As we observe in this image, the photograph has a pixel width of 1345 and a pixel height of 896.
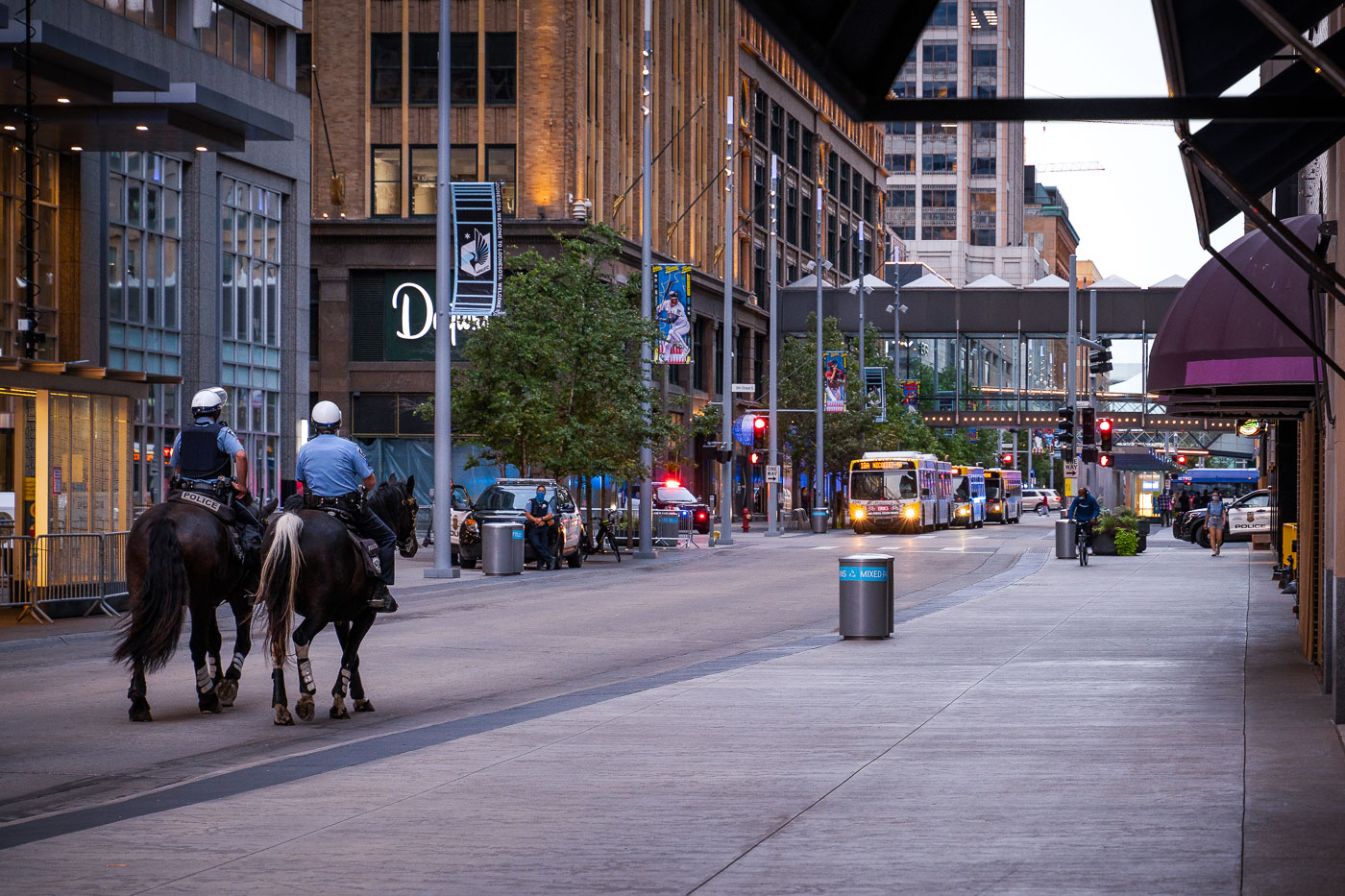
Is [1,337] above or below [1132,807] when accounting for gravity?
above

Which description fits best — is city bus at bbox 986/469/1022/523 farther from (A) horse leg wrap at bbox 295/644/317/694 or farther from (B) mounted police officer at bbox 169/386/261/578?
(A) horse leg wrap at bbox 295/644/317/694

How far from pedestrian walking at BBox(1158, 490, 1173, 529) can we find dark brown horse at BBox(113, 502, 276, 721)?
290ft

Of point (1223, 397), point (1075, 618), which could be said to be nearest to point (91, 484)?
point (1075, 618)

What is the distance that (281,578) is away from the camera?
13078 millimetres

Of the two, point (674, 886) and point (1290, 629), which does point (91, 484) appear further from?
point (674, 886)

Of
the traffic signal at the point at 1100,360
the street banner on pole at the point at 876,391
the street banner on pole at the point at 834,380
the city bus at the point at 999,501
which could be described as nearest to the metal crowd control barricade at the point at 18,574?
the traffic signal at the point at 1100,360

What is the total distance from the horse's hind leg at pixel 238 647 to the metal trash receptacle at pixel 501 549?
2186 cm

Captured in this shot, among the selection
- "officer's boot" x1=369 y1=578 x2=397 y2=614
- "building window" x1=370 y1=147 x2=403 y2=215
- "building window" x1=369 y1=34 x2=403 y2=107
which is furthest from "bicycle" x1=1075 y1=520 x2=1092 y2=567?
"building window" x1=369 y1=34 x2=403 y2=107

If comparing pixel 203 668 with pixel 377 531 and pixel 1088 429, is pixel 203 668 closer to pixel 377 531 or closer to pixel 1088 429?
pixel 377 531

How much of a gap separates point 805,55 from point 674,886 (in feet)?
11.5

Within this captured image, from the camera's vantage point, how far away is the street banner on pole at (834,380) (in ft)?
238

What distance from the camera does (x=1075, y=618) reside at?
24.1 m

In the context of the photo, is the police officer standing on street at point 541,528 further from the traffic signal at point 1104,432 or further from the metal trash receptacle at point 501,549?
the traffic signal at point 1104,432

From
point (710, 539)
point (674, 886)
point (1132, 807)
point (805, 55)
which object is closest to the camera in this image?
point (805, 55)
